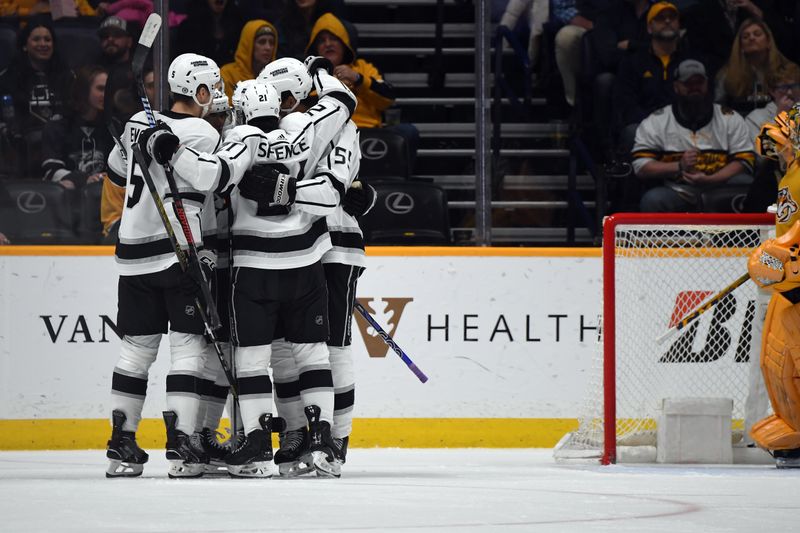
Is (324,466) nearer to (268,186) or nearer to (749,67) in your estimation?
(268,186)

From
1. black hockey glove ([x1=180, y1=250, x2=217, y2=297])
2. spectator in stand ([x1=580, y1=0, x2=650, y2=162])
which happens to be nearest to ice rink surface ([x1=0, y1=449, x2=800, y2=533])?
black hockey glove ([x1=180, y1=250, x2=217, y2=297])

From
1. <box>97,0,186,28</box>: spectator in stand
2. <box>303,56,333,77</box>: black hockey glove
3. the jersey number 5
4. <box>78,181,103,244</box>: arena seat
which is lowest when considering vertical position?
<box>78,181,103,244</box>: arena seat

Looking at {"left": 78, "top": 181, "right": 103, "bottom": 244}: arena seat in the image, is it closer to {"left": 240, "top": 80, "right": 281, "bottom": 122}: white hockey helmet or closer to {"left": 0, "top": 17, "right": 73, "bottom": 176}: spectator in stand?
{"left": 0, "top": 17, "right": 73, "bottom": 176}: spectator in stand

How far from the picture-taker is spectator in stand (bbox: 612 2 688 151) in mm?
7309

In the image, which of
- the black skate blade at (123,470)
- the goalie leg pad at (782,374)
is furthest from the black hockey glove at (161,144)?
the goalie leg pad at (782,374)

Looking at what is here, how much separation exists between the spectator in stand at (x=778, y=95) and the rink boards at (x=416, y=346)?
109 centimetres

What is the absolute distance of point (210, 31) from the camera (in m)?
7.00

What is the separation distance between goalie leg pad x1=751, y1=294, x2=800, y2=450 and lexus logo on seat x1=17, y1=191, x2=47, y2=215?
126 inches

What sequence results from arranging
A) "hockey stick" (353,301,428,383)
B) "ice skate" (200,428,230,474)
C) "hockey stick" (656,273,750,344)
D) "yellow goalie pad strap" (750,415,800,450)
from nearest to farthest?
1. "ice skate" (200,428,230,474)
2. "yellow goalie pad strap" (750,415,800,450)
3. "hockey stick" (353,301,428,383)
4. "hockey stick" (656,273,750,344)

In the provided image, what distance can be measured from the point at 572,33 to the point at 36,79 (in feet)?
8.39

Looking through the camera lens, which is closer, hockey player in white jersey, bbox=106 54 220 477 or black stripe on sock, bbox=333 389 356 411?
Answer: hockey player in white jersey, bbox=106 54 220 477

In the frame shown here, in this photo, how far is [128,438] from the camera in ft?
16.8

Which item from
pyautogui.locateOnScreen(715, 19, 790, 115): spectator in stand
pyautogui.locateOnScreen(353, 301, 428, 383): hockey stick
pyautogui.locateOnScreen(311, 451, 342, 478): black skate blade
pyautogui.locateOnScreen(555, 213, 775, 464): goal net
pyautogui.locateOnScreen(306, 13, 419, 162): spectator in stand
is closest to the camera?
pyautogui.locateOnScreen(311, 451, 342, 478): black skate blade

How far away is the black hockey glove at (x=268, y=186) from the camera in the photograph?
5.04 metres
